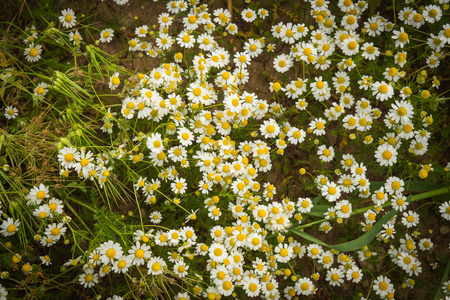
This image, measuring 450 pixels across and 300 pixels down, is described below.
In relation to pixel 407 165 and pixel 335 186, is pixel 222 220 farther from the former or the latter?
pixel 407 165

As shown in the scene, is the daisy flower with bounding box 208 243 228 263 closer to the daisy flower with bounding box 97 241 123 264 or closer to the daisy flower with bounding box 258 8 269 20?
the daisy flower with bounding box 97 241 123 264

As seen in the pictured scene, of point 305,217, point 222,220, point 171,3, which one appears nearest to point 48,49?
point 171,3

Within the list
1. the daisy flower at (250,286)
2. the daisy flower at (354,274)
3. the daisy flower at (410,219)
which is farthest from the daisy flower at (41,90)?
the daisy flower at (410,219)

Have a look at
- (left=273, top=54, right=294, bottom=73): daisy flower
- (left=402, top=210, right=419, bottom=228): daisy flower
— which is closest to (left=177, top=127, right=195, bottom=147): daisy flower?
(left=273, top=54, right=294, bottom=73): daisy flower

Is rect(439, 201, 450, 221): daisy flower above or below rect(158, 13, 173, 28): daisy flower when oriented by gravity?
below

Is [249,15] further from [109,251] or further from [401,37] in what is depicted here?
[109,251]

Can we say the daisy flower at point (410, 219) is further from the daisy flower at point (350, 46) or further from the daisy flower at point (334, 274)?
the daisy flower at point (350, 46)
